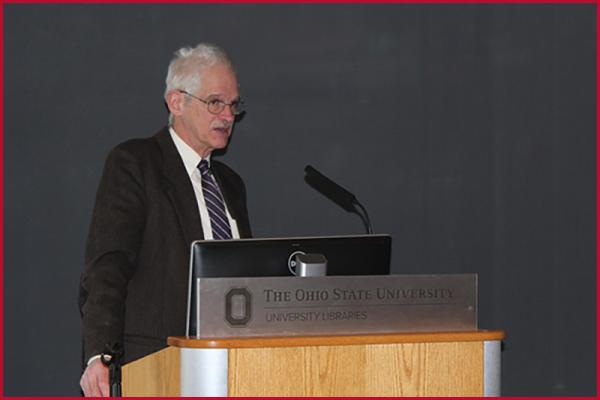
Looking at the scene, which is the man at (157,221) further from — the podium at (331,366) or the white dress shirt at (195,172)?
the podium at (331,366)

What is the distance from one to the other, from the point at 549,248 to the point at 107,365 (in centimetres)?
218

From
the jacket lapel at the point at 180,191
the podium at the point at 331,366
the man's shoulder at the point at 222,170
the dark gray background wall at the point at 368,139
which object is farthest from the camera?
the dark gray background wall at the point at 368,139

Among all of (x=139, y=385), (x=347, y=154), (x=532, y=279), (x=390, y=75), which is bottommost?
(x=139, y=385)

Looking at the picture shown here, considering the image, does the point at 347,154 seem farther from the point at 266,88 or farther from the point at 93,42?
the point at 93,42

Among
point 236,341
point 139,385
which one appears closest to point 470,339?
point 236,341

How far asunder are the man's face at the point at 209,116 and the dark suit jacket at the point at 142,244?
18 cm

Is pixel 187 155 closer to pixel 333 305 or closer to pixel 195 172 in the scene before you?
pixel 195 172

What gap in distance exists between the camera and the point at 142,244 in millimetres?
3150

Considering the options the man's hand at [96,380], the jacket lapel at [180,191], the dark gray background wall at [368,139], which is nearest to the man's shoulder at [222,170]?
the jacket lapel at [180,191]

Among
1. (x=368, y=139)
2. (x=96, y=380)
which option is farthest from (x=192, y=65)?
(x=96, y=380)

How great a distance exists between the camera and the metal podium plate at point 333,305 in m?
2.26

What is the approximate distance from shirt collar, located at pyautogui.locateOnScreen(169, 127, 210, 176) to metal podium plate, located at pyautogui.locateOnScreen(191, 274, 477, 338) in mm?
1090

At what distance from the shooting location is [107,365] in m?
2.71

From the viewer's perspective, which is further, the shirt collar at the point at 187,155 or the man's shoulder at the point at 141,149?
the shirt collar at the point at 187,155
